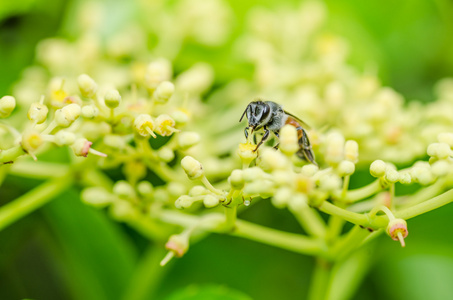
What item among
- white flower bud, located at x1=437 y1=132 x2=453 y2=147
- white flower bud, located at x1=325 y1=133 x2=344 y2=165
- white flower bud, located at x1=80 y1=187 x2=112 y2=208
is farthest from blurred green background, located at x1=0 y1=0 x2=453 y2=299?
white flower bud, located at x1=437 y1=132 x2=453 y2=147

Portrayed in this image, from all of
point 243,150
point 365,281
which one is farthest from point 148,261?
point 365,281

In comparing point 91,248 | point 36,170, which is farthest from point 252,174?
point 91,248

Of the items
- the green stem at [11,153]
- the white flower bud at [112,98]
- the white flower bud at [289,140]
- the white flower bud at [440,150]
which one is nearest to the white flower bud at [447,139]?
the white flower bud at [440,150]

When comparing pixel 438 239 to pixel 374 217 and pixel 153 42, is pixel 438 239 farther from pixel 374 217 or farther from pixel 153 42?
pixel 153 42

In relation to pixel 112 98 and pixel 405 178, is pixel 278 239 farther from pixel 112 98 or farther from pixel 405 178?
pixel 112 98

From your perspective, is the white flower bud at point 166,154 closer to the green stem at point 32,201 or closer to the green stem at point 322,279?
the green stem at point 32,201

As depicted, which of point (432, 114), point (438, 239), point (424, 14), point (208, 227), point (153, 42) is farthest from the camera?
point (424, 14)
